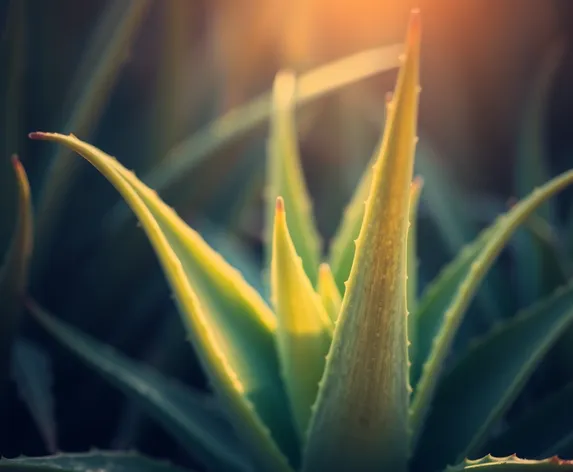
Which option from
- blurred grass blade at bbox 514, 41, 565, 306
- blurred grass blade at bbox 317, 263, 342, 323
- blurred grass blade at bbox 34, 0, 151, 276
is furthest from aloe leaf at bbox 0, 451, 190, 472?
blurred grass blade at bbox 514, 41, 565, 306

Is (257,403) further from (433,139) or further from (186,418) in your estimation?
(433,139)

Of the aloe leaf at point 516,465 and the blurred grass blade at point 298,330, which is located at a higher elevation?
the blurred grass blade at point 298,330

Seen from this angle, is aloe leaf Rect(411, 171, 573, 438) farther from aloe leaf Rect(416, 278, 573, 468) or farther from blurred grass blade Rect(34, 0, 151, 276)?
blurred grass blade Rect(34, 0, 151, 276)

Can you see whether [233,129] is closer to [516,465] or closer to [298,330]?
[298,330]

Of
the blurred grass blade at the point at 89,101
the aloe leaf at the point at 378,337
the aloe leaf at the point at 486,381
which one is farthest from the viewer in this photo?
the blurred grass blade at the point at 89,101

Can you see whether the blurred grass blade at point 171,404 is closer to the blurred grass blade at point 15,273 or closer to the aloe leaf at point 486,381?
the blurred grass blade at point 15,273

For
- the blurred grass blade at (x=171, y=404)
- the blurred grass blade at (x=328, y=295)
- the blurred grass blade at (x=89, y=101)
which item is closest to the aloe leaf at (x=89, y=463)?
the blurred grass blade at (x=171, y=404)
